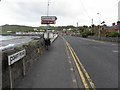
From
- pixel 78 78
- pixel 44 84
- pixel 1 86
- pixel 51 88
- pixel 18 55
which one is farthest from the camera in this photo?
pixel 78 78

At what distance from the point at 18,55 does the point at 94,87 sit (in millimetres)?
3212

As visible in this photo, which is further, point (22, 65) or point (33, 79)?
point (22, 65)

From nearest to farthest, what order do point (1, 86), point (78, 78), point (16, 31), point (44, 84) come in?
point (1, 86)
point (44, 84)
point (78, 78)
point (16, 31)

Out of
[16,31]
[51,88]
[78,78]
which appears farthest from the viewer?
[16,31]

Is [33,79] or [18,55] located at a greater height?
[18,55]

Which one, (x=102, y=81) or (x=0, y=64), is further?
(x=102, y=81)

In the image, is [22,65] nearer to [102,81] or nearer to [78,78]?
[78,78]

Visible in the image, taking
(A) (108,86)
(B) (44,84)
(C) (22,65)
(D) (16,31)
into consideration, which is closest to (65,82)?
(B) (44,84)

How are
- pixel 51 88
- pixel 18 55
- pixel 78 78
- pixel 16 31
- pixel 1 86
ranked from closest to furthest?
pixel 1 86, pixel 51 88, pixel 18 55, pixel 78 78, pixel 16 31

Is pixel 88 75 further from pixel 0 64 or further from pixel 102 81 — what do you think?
pixel 0 64

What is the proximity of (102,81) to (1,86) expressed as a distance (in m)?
4.00

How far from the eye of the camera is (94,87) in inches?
332

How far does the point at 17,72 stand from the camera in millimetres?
9562

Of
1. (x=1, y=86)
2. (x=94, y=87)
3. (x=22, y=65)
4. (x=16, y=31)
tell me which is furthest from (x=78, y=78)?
(x=16, y=31)
